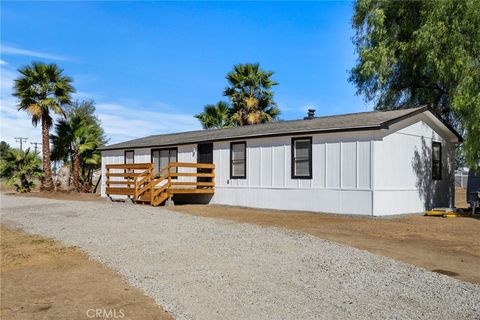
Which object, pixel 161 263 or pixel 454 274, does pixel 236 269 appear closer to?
pixel 161 263

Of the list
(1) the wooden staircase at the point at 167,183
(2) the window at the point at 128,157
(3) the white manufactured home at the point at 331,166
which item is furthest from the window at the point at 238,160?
(2) the window at the point at 128,157

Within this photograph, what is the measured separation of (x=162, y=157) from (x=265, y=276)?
15.7 meters

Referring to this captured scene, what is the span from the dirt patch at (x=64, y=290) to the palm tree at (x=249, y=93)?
21.0m

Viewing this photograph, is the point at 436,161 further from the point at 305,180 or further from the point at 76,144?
the point at 76,144

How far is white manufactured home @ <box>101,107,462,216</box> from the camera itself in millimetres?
14023

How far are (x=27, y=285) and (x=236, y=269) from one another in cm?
295

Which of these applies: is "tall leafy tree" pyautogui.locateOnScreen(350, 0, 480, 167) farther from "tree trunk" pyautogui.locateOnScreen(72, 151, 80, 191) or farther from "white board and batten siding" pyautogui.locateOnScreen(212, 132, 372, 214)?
"tree trunk" pyautogui.locateOnScreen(72, 151, 80, 191)

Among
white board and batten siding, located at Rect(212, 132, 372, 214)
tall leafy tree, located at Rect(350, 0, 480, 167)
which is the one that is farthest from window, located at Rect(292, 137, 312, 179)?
tall leafy tree, located at Rect(350, 0, 480, 167)

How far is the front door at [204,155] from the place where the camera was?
63.1 feet

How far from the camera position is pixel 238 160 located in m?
18.0

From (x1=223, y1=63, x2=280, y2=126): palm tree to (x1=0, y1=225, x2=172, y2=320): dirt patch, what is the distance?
21.0 m

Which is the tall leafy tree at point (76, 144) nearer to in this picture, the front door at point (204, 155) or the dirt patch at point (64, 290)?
the front door at point (204, 155)

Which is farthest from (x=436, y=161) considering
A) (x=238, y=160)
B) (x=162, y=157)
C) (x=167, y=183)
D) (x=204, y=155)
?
(x=162, y=157)

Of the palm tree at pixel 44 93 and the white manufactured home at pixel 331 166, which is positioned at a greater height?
the palm tree at pixel 44 93
